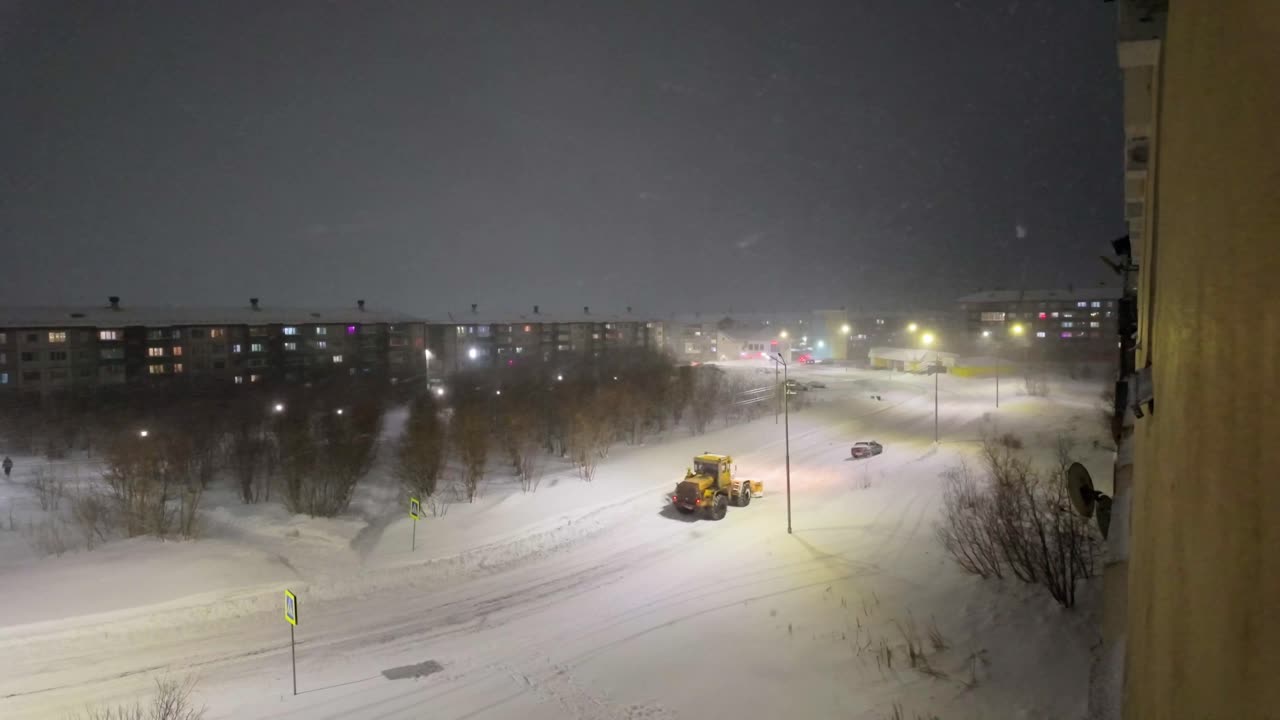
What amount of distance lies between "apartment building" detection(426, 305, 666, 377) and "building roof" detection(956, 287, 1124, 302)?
160 feet

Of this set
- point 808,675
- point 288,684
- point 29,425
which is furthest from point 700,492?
point 29,425

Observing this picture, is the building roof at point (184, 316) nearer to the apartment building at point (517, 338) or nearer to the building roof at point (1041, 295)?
the apartment building at point (517, 338)

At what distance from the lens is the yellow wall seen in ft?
5.64

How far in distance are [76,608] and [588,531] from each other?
13.2 metres

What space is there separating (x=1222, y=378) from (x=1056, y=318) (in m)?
102

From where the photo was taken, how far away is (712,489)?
2344 centimetres

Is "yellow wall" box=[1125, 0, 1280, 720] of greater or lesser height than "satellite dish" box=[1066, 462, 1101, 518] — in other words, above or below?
above

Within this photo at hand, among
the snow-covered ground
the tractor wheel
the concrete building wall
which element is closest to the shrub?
the snow-covered ground

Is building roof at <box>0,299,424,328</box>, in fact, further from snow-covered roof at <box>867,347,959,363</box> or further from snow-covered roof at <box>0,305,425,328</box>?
snow-covered roof at <box>867,347,959,363</box>

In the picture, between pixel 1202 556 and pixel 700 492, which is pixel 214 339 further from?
pixel 1202 556

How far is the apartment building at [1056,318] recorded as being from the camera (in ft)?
282

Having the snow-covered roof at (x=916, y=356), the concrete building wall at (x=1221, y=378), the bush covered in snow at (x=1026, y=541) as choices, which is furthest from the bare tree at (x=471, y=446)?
the snow-covered roof at (x=916, y=356)

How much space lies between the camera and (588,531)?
22094mm

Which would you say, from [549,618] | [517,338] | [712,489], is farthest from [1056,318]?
[549,618]
